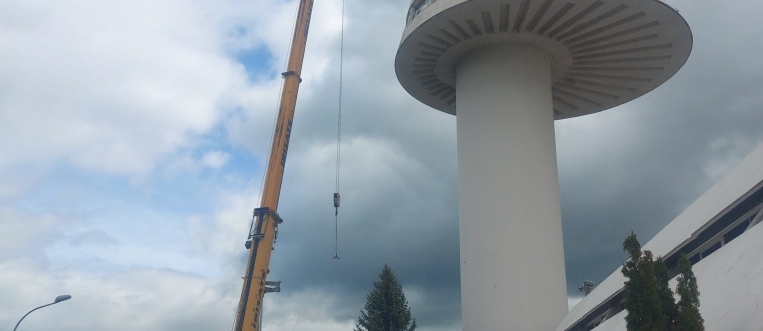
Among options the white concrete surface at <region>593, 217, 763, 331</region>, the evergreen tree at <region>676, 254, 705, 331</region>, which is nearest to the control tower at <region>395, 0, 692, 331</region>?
the white concrete surface at <region>593, 217, 763, 331</region>

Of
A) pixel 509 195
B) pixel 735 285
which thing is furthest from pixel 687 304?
pixel 509 195

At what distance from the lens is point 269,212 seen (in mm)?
30844

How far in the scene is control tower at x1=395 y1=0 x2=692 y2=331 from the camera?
2428 cm

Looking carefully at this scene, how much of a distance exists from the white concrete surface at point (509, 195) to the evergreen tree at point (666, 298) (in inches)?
457

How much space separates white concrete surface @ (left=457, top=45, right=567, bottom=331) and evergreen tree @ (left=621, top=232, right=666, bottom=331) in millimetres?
11418

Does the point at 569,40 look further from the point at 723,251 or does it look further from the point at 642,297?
the point at 642,297

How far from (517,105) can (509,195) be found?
359 cm

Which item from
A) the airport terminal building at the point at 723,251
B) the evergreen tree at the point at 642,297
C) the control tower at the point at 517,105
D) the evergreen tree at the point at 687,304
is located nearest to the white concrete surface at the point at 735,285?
the airport terminal building at the point at 723,251

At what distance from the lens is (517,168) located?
25312 millimetres

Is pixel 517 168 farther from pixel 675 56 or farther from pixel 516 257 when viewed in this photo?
pixel 675 56

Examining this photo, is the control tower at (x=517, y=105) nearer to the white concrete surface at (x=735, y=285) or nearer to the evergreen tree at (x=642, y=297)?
the white concrete surface at (x=735, y=285)

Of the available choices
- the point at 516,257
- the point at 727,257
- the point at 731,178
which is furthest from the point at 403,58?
the point at 727,257

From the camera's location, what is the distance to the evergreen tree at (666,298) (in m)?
12.1

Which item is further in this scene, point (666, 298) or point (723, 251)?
point (723, 251)
